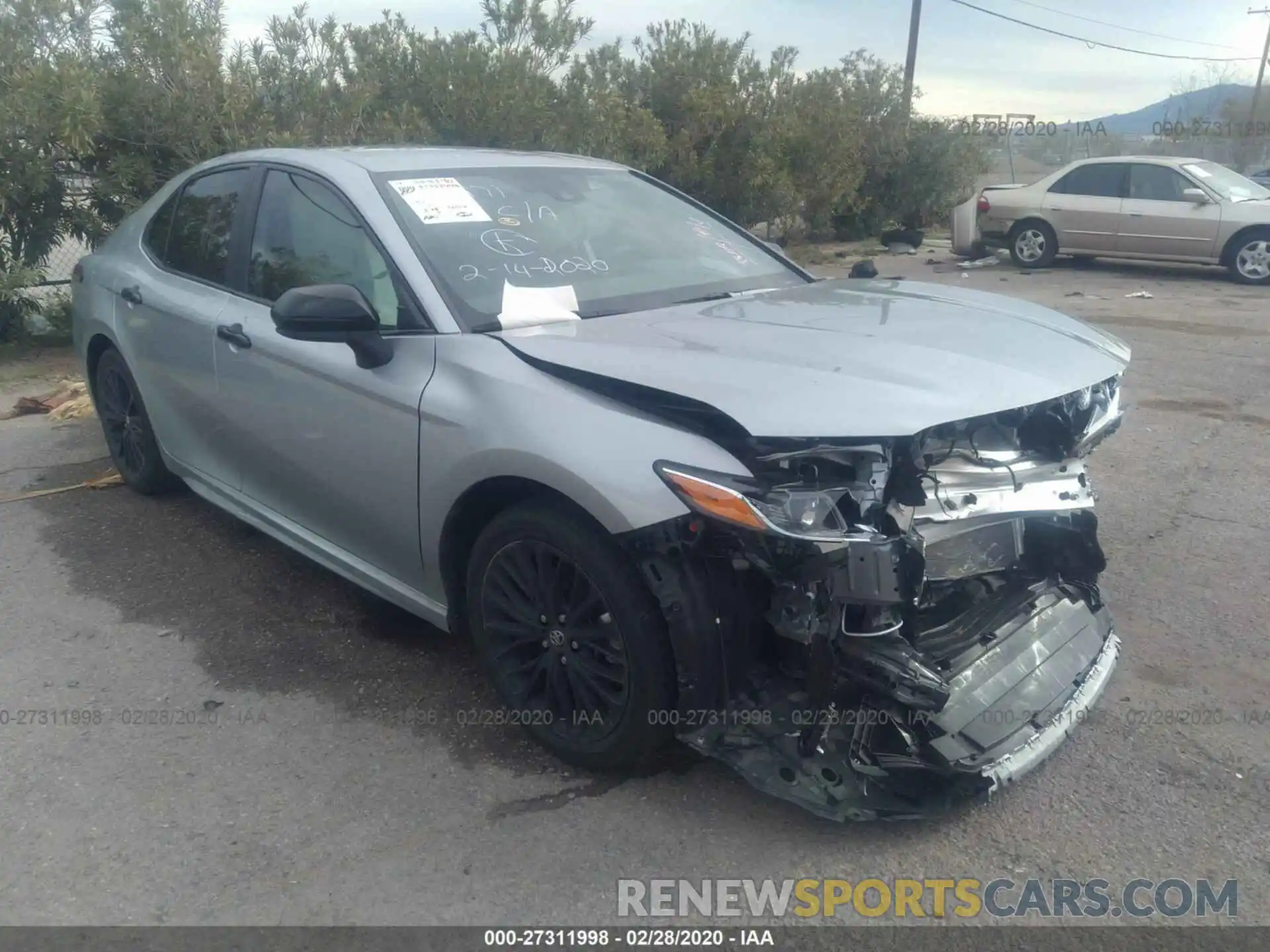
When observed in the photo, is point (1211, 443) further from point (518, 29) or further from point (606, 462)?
point (518, 29)

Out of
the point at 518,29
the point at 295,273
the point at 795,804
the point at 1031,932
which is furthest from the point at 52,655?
the point at 518,29

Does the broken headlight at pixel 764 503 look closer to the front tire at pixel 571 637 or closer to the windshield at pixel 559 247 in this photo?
the front tire at pixel 571 637

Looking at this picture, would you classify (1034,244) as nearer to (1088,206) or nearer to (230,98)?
(1088,206)

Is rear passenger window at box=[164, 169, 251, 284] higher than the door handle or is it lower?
higher

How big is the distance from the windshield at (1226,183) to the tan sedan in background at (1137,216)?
15mm

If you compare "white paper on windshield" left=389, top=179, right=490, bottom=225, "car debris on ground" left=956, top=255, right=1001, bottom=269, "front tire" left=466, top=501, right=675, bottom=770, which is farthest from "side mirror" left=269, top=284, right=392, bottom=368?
"car debris on ground" left=956, top=255, right=1001, bottom=269

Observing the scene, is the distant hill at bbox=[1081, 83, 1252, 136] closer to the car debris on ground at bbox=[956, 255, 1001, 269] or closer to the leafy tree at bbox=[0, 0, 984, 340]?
the car debris on ground at bbox=[956, 255, 1001, 269]

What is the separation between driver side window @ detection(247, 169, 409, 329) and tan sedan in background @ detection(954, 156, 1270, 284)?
41.3ft

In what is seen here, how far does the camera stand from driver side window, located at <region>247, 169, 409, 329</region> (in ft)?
11.1

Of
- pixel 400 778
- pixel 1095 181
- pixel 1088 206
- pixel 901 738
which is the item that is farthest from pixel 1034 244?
pixel 400 778

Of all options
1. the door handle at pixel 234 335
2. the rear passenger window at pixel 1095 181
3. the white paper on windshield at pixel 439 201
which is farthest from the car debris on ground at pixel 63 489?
the rear passenger window at pixel 1095 181

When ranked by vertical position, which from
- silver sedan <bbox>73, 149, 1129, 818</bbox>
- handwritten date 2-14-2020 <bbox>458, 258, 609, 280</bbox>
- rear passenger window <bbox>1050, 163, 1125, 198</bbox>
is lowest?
silver sedan <bbox>73, 149, 1129, 818</bbox>

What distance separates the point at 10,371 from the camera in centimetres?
832

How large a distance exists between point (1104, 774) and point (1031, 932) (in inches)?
28.3
